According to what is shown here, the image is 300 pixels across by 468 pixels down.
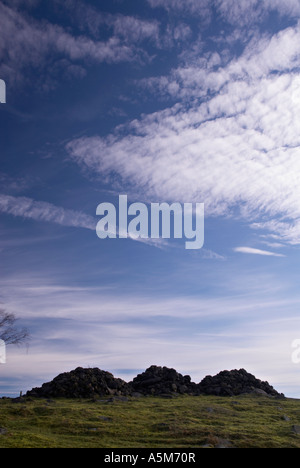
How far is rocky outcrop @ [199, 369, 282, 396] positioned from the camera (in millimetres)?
55188

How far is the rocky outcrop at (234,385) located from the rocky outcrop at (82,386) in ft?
38.4

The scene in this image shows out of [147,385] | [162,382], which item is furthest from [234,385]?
[147,385]

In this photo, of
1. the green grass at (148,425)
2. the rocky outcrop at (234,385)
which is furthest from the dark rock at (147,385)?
the green grass at (148,425)

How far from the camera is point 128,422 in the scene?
32938 millimetres

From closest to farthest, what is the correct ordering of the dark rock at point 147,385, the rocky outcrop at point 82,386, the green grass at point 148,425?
the green grass at point 148,425 → the rocky outcrop at point 82,386 → the dark rock at point 147,385

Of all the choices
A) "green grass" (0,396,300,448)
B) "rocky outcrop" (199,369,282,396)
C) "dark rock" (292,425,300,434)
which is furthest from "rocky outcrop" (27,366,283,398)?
"dark rock" (292,425,300,434)

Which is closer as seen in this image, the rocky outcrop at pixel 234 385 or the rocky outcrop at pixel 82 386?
the rocky outcrop at pixel 82 386

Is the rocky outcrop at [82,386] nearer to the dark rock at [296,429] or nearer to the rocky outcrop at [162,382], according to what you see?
the rocky outcrop at [162,382]

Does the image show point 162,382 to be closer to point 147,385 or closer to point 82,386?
point 147,385

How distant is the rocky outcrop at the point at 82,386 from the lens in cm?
4925

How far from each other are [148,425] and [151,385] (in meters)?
23.8

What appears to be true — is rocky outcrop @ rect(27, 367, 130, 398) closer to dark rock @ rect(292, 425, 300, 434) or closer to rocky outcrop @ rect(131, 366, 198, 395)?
rocky outcrop @ rect(131, 366, 198, 395)

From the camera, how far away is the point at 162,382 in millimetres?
55562
